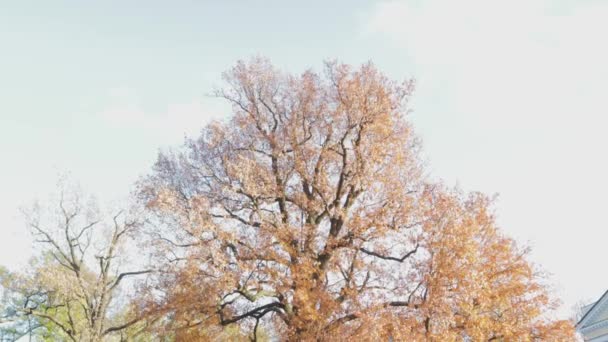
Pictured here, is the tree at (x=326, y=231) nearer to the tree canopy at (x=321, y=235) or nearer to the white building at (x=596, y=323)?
the tree canopy at (x=321, y=235)

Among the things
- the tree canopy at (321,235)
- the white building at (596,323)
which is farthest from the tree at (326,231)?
the white building at (596,323)

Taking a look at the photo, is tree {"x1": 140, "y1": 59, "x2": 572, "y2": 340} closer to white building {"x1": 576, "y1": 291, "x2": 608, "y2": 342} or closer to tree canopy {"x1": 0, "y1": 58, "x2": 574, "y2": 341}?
tree canopy {"x1": 0, "y1": 58, "x2": 574, "y2": 341}

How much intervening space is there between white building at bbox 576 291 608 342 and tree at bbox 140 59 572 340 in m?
16.2

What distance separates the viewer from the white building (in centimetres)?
3206

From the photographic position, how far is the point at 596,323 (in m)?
32.6

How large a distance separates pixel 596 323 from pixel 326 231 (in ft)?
73.7

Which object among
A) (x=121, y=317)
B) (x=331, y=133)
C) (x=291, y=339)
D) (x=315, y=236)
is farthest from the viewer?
(x=121, y=317)

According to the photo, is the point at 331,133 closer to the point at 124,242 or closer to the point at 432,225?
the point at 432,225

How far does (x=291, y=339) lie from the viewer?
18219mm

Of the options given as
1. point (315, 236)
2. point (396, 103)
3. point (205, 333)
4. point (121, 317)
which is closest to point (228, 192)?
point (315, 236)

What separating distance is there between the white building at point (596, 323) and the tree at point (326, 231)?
1619 cm

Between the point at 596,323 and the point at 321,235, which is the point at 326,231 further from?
the point at 596,323

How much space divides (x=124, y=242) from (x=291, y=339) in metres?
13.7

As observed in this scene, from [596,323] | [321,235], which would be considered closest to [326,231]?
[321,235]
